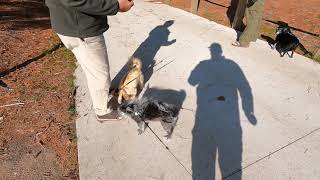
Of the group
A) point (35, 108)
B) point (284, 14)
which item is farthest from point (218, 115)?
point (284, 14)

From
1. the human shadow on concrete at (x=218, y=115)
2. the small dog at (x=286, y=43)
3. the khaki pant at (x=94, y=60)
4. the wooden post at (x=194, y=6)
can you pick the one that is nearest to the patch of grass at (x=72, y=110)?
the khaki pant at (x=94, y=60)

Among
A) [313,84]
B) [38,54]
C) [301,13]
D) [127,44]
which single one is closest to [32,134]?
[38,54]

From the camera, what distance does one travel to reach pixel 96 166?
4.02m

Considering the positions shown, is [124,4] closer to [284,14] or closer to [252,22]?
[252,22]

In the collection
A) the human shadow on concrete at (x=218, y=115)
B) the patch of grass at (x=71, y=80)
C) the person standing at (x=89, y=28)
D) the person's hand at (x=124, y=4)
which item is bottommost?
the patch of grass at (x=71, y=80)

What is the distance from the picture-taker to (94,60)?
4.03m

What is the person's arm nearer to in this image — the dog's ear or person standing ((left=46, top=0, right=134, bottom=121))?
person standing ((left=46, top=0, right=134, bottom=121))

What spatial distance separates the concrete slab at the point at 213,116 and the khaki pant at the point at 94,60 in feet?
1.77

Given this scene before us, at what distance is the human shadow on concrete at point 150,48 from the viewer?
581cm

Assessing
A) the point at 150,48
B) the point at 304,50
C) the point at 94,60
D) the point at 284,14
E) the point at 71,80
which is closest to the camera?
the point at 94,60

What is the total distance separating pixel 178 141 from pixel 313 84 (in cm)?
253

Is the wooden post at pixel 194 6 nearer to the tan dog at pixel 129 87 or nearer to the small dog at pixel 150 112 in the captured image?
the tan dog at pixel 129 87

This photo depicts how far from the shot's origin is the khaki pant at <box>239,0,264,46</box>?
6438mm

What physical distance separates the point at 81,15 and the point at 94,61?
59cm
